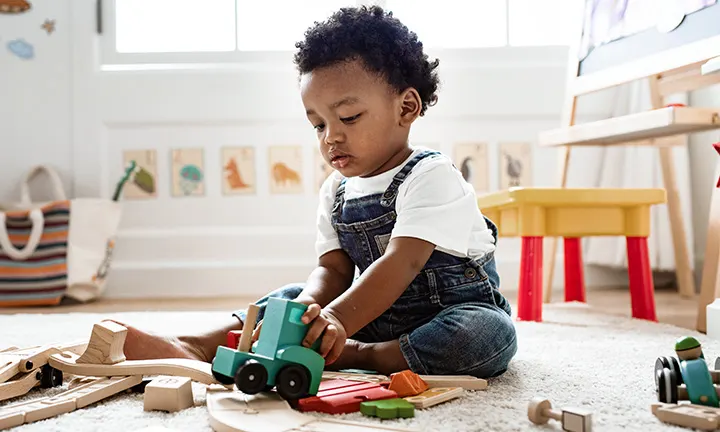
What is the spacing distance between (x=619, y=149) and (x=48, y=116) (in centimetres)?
177

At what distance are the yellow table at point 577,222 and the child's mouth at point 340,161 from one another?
611mm

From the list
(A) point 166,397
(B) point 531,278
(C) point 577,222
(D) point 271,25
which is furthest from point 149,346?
(D) point 271,25

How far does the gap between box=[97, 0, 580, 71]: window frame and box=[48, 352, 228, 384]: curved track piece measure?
63.2 inches

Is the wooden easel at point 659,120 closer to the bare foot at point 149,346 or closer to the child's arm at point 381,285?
the child's arm at point 381,285

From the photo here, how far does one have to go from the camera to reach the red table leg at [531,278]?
145cm

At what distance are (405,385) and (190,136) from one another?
1683 millimetres

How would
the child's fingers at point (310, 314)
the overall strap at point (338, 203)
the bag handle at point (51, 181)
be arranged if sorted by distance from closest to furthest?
1. the child's fingers at point (310, 314)
2. the overall strap at point (338, 203)
3. the bag handle at point (51, 181)

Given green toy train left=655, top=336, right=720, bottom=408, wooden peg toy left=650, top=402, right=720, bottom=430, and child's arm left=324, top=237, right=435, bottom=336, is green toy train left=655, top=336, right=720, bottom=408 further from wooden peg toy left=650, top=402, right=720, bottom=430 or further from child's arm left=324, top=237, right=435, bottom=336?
child's arm left=324, top=237, right=435, bottom=336

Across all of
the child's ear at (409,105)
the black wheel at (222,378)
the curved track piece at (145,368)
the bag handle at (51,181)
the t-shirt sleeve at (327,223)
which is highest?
the child's ear at (409,105)

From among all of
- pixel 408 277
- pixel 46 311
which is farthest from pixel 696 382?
pixel 46 311

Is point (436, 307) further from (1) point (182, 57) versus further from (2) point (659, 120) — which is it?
(1) point (182, 57)

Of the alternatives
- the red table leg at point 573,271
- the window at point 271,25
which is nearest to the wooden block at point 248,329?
the red table leg at point 573,271

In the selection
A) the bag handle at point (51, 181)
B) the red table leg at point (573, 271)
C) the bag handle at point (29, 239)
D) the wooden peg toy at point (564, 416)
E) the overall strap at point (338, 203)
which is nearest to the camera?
the wooden peg toy at point (564, 416)

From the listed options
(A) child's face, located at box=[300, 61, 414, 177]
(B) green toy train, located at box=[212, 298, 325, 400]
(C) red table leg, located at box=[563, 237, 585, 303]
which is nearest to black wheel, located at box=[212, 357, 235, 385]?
(B) green toy train, located at box=[212, 298, 325, 400]
